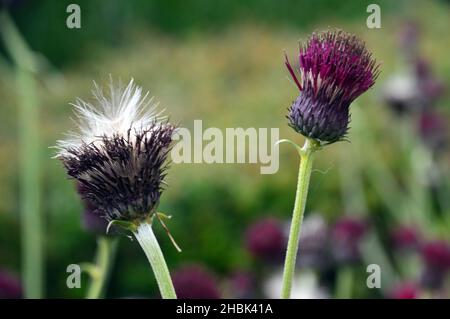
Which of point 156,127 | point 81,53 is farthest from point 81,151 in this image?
point 81,53

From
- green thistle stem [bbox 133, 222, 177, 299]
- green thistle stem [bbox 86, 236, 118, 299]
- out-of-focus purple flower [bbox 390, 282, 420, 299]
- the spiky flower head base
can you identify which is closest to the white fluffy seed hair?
the spiky flower head base

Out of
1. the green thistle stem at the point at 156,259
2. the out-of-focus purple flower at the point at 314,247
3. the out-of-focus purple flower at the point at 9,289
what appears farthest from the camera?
the out-of-focus purple flower at the point at 314,247

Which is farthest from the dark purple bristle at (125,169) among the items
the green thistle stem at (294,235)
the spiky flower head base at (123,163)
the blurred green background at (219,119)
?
the blurred green background at (219,119)

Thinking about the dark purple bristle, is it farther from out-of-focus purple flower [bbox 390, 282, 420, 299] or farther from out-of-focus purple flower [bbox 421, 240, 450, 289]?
out-of-focus purple flower [bbox 421, 240, 450, 289]

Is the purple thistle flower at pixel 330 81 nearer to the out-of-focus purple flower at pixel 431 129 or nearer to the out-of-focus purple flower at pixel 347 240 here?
the out-of-focus purple flower at pixel 347 240

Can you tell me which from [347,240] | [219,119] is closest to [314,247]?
[347,240]

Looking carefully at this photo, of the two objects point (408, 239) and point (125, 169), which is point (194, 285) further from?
point (408, 239)
